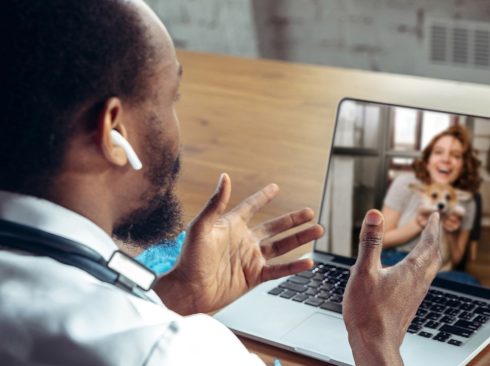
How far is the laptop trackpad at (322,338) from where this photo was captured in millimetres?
1042

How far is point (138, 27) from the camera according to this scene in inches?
30.7

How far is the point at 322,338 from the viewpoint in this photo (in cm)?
107

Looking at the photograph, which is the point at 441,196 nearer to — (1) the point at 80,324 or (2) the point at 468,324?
(2) the point at 468,324

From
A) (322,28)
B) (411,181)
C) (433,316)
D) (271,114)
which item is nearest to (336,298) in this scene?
(433,316)

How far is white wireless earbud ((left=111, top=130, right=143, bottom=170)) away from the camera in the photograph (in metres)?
0.76

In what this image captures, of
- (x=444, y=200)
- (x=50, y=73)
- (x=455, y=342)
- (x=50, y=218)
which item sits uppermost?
(x=50, y=73)

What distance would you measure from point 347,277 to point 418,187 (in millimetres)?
160

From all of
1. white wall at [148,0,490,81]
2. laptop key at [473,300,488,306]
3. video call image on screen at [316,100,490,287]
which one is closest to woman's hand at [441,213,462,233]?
video call image on screen at [316,100,490,287]

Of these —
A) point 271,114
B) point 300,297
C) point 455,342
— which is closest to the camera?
point 455,342

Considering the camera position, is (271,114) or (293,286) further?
(271,114)

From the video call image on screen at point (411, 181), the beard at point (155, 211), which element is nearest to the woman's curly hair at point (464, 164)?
the video call image on screen at point (411, 181)

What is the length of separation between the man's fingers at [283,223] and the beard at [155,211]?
22 cm

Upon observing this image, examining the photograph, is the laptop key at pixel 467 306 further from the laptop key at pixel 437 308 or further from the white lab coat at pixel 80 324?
the white lab coat at pixel 80 324

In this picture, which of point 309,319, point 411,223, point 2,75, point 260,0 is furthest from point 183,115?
point 260,0
